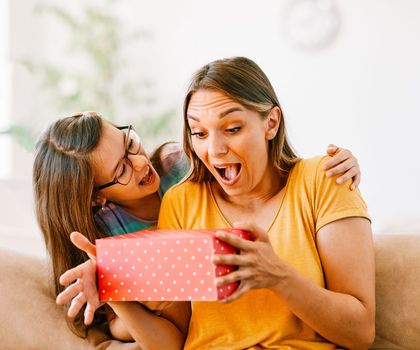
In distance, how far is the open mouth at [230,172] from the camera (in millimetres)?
1528

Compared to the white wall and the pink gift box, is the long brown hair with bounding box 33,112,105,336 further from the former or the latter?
the white wall

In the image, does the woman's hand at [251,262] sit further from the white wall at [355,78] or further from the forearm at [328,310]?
the white wall at [355,78]

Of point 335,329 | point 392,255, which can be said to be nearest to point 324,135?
point 392,255

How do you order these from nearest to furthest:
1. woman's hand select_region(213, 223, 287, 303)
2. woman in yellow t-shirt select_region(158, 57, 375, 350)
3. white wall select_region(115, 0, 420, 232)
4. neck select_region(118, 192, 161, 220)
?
woman's hand select_region(213, 223, 287, 303), woman in yellow t-shirt select_region(158, 57, 375, 350), neck select_region(118, 192, 161, 220), white wall select_region(115, 0, 420, 232)

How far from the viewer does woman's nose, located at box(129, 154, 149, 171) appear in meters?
1.72

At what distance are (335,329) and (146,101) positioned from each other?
3.26m

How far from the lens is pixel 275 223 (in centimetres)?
154

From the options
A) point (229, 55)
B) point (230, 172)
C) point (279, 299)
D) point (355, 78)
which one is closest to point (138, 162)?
point (230, 172)

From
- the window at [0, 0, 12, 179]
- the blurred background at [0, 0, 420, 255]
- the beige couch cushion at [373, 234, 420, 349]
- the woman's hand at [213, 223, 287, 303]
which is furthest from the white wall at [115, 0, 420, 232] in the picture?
the woman's hand at [213, 223, 287, 303]

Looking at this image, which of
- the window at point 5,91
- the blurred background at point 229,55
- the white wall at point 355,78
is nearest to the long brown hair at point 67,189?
the blurred background at point 229,55

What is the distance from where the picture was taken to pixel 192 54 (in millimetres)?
4480

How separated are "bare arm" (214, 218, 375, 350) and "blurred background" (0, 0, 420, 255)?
2291 millimetres

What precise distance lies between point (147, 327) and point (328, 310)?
1.36 feet

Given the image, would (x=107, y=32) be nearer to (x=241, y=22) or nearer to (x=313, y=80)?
(x=241, y=22)
